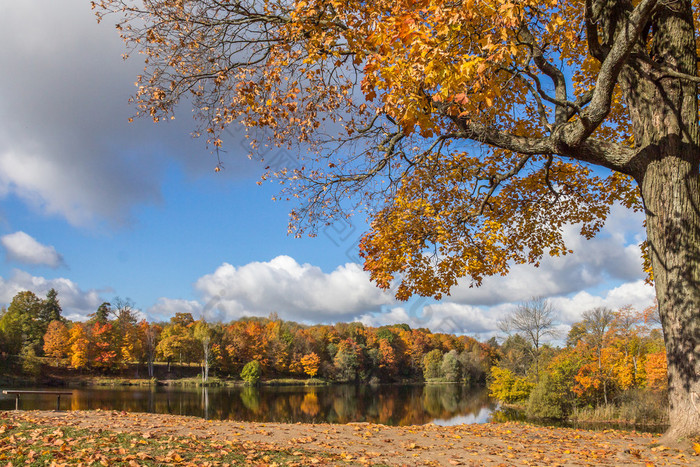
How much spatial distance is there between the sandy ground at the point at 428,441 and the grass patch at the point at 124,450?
0.47 meters

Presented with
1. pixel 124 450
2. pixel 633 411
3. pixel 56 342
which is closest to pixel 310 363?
pixel 56 342

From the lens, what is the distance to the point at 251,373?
5747cm

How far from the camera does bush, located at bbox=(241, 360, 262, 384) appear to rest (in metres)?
57.3

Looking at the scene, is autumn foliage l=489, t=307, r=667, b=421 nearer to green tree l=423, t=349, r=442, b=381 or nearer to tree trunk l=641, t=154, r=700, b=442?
tree trunk l=641, t=154, r=700, b=442

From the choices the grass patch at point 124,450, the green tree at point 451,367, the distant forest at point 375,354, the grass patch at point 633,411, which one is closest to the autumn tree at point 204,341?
the distant forest at point 375,354

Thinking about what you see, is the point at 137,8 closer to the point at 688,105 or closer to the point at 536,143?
the point at 536,143

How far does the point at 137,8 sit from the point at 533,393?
29.7m

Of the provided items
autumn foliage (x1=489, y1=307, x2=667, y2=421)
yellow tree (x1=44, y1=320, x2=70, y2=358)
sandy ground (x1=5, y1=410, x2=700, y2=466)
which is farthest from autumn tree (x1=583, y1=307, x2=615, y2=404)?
yellow tree (x1=44, y1=320, x2=70, y2=358)

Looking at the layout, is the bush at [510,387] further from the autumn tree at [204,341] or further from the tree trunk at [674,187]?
the autumn tree at [204,341]

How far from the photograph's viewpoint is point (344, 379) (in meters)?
70.4

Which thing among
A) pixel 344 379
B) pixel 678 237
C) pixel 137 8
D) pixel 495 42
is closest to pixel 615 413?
pixel 678 237

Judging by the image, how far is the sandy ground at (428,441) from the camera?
20.4 ft

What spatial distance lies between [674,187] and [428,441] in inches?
216

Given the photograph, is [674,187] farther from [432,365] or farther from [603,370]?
[432,365]
